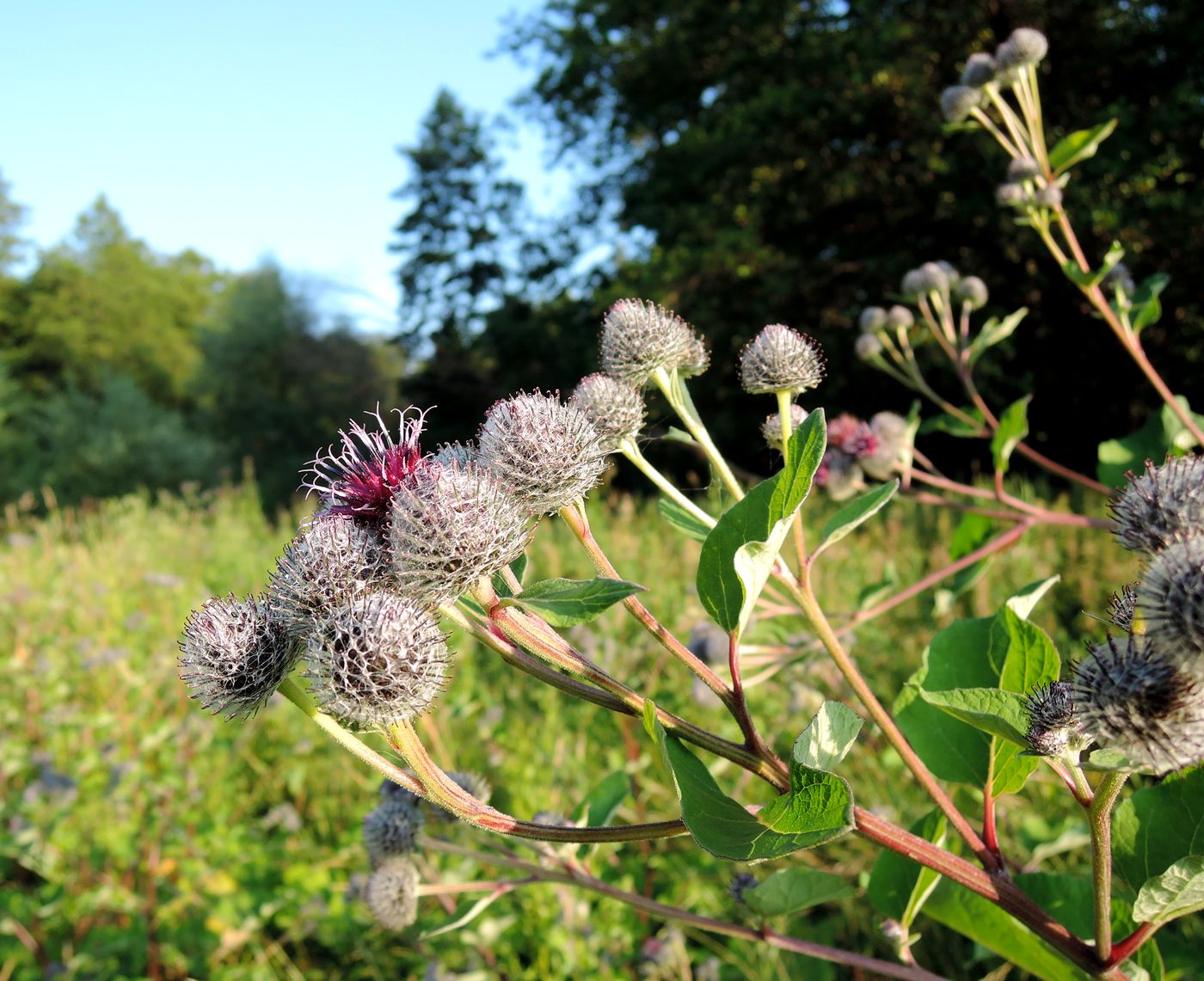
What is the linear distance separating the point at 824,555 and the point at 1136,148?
22.5 ft

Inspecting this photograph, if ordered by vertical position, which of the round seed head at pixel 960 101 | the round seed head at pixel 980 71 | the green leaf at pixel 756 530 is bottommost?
the green leaf at pixel 756 530

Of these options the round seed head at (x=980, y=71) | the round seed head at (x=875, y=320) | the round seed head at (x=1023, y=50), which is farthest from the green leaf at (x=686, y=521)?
the round seed head at (x=980, y=71)

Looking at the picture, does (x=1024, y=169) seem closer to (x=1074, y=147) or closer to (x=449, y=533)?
(x=1074, y=147)

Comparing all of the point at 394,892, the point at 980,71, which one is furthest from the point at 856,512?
the point at 980,71

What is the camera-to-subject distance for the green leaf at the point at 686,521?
3.59ft

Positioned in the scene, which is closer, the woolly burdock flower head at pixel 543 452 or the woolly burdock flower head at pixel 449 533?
the woolly burdock flower head at pixel 449 533

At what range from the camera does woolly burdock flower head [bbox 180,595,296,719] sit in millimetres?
940

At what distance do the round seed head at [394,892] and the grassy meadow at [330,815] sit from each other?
0.16 meters

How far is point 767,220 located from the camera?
13.8 meters

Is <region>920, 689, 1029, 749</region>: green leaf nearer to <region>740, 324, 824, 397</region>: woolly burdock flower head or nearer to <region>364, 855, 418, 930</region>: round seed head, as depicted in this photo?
<region>740, 324, 824, 397</region>: woolly burdock flower head

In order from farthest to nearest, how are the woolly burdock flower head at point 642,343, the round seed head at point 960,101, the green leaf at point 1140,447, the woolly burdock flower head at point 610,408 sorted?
the round seed head at point 960,101 → the green leaf at point 1140,447 → the woolly burdock flower head at point 642,343 → the woolly burdock flower head at point 610,408

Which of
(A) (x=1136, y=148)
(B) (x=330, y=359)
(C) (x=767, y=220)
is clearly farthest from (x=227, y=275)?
(A) (x=1136, y=148)

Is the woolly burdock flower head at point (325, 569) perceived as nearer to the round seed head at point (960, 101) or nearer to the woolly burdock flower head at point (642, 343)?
the woolly burdock flower head at point (642, 343)

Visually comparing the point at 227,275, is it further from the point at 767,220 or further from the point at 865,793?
the point at 865,793
